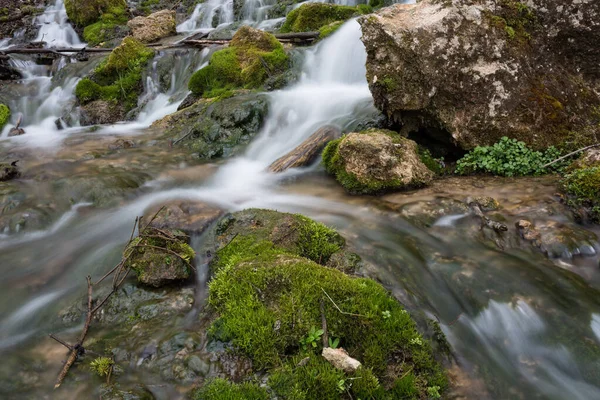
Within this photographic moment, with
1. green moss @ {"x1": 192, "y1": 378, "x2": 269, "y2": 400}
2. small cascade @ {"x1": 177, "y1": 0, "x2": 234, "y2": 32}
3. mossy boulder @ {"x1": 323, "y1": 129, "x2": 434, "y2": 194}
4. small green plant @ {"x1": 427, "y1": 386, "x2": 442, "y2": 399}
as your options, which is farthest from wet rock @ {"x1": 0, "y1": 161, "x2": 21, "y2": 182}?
small cascade @ {"x1": 177, "y1": 0, "x2": 234, "y2": 32}

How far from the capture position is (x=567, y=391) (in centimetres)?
299

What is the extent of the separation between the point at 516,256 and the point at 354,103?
521cm

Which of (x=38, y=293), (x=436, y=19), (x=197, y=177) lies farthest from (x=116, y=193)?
(x=436, y=19)

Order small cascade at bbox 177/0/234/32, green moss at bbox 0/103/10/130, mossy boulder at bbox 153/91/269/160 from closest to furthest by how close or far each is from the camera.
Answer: mossy boulder at bbox 153/91/269/160 → green moss at bbox 0/103/10/130 → small cascade at bbox 177/0/234/32

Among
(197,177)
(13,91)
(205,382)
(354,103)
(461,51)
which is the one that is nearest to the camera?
(205,382)

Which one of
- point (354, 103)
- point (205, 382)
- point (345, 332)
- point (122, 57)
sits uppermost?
point (122, 57)

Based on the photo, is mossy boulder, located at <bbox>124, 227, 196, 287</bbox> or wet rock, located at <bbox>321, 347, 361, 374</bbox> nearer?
wet rock, located at <bbox>321, 347, 361, 374</bbox>

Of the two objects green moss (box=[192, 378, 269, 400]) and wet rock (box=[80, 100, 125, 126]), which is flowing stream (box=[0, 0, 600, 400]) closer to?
green moss (box=[192, 378, 269, 400])

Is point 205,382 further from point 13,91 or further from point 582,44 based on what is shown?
point 13,91

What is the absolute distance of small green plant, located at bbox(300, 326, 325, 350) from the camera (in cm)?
283

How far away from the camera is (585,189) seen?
4988 mm

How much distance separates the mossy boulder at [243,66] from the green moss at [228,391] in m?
8.92

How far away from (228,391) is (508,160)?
5594mm

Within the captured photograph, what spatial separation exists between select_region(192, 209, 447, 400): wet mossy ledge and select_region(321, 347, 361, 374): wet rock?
0.09ft
